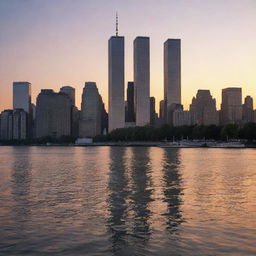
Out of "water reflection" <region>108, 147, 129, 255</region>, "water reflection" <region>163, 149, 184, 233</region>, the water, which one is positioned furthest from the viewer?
"water reflection" <region>163, 149, 184, 233</region>

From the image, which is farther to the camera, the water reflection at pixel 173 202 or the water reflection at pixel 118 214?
the water reflection at pixel 173 202

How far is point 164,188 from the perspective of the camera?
4256cm

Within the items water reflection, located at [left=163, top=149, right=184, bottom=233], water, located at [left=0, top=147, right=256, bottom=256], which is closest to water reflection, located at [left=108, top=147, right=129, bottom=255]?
water, located at [left=0, top=147, right=256, bottom=256]

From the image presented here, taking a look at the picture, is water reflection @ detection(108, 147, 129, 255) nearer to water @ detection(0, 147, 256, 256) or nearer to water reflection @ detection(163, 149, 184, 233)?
water @ detection(0, 147, 256, 256)

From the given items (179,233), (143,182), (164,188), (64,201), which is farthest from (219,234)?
(143,182)

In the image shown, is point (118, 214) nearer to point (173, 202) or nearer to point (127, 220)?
point (127, 220)

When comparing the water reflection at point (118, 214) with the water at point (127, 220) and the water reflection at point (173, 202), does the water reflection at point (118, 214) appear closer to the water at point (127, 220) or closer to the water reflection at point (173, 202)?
the water at point (127, 220)

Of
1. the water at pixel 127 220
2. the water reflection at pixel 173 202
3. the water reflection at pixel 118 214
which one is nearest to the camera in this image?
the water at pixel 127 220

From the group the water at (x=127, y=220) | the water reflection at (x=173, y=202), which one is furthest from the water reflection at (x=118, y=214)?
the water reflection at (x=173, y=202)

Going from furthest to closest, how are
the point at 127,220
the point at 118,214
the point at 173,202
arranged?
the point at 173,202 → the point at 118,214 → the point at 127,220

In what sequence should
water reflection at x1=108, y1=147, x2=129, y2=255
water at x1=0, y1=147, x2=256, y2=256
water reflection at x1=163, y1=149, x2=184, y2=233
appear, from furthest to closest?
water reflection at x1=163, y1=149, x2=184, y2=233, water reflection at x1=108, y1=147, x2=129, y2=255, water at x1=0, y1=147, x2=256, y2=256

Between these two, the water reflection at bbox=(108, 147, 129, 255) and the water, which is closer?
the water

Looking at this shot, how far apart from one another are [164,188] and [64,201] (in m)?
12.0

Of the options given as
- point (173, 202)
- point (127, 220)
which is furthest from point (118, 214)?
point (173, 202)
